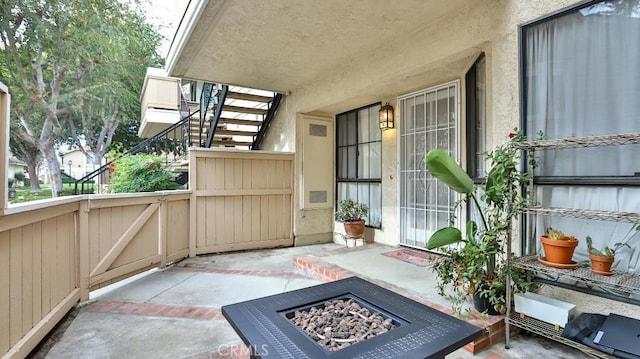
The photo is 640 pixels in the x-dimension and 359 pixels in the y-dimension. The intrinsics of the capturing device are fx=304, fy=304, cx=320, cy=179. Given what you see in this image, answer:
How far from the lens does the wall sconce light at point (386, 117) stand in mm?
4812

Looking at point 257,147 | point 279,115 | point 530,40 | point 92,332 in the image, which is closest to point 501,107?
point 530,40

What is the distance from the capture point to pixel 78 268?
3125 millimetres

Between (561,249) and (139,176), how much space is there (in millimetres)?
4960

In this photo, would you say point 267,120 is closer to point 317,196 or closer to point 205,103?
point 205,103

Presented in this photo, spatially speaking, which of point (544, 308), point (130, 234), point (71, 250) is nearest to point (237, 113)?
point (130, 234)

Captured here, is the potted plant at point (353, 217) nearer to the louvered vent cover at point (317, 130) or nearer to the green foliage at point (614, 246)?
the louvered vent cover at point (317, 130)

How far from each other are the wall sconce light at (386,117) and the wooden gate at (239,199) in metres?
1.81

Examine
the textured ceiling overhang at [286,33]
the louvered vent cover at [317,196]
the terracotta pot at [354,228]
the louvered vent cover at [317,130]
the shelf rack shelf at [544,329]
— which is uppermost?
the textured ceiling overhang at [286,33]

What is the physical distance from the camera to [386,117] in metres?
4.82

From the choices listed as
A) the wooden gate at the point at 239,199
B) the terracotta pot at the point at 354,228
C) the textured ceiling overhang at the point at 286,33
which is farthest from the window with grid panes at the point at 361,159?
the textured ceiling overhang at the point at 286,33

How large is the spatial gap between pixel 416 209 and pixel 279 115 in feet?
10.8

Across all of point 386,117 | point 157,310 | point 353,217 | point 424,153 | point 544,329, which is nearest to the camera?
Result: point 544,329

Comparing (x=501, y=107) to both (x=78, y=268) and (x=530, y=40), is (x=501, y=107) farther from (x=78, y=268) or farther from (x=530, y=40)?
(x=78, y=268)

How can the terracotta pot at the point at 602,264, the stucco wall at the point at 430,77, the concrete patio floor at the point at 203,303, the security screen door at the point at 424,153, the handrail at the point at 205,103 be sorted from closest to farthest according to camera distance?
the terracotta pot at the point at 602,264, the concrete patio floor at the point at 203,303, the stucco wall at the point at 430,77, the security screen door at the point at 424,153, the handrail at the point at 205,103
